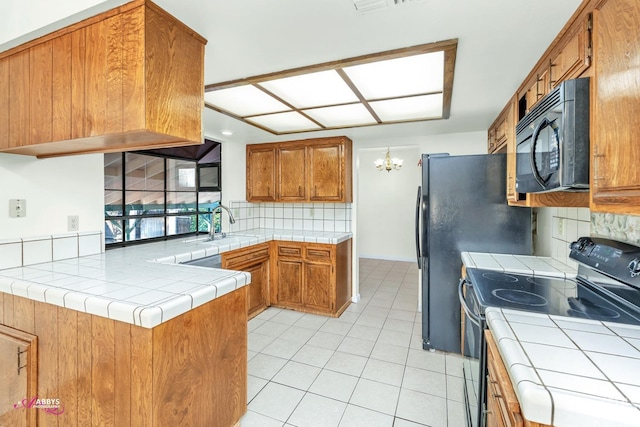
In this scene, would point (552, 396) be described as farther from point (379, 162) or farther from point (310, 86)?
point (379, 162)

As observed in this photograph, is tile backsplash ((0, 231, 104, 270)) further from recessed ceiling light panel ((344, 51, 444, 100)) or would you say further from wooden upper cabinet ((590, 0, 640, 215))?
wooden upper cabinet ((590, 0, 640, 215))

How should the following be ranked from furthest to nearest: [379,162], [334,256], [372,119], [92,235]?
[379,162]
[334,256]
[372,119]
[92,235]

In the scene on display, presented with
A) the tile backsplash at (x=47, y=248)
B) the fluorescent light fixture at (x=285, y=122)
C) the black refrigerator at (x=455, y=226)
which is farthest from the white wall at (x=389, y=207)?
the tile backsplash at (x=47, y=248)

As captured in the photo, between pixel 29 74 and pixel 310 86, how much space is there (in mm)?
1534

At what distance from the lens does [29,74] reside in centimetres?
154

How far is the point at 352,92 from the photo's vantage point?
2.09 m

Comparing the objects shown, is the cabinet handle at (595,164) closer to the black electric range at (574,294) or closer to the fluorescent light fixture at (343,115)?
the black electric range at (574,294)

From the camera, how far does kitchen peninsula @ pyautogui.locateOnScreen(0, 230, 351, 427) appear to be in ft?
3.97

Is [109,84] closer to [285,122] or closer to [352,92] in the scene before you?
[352,92]

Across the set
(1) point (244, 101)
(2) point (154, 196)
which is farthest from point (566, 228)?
(2) point (154, 196)

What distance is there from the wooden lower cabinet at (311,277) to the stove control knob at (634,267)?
7.90 feet

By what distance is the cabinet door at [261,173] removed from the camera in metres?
3.85

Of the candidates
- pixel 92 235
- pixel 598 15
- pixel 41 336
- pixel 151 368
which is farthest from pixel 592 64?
pixel 92 235

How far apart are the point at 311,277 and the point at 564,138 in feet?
8.95
